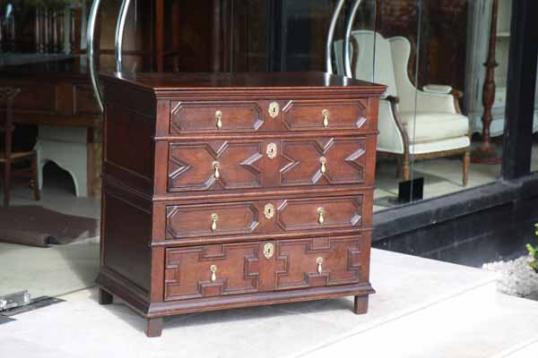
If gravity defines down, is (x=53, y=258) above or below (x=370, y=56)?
below

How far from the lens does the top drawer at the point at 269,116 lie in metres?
3.76

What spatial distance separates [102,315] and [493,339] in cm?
143

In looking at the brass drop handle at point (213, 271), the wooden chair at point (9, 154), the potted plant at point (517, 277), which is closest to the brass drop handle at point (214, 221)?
the brass drop handle at point (213, 271)

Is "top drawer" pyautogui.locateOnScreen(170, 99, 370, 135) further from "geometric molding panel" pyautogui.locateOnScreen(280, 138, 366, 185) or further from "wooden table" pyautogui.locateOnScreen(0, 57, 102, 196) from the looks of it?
"wooden table" pyautogui.locateOnScreen(0, 57, 102, 196)

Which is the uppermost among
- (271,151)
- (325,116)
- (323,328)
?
(325,116)

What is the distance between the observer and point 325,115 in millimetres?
4000

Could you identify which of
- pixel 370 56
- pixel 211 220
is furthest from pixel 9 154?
pixel 370 56

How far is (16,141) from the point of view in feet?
15.1

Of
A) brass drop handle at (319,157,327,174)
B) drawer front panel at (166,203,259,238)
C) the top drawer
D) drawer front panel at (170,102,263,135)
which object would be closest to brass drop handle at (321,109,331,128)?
the top drawer

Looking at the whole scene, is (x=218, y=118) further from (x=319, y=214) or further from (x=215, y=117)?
(x=319, y=214)

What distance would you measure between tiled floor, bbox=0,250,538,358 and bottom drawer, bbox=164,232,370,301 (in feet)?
0.49

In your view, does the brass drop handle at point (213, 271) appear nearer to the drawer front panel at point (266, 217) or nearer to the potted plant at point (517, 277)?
the drawer front panel at point (266, 217)

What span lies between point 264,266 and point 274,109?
54cm

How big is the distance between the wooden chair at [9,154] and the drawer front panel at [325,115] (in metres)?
1.23
